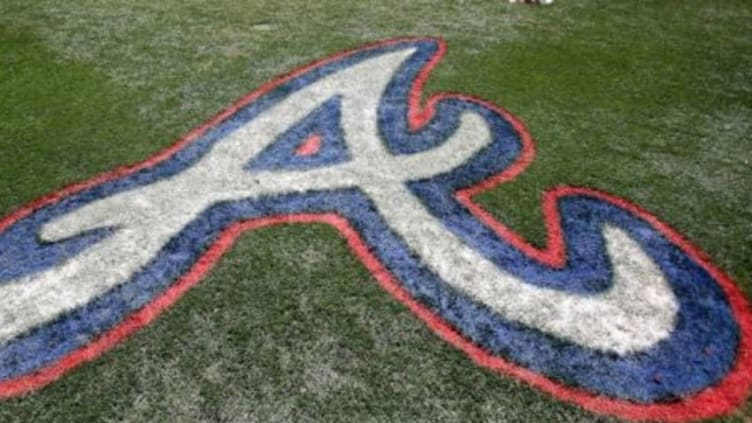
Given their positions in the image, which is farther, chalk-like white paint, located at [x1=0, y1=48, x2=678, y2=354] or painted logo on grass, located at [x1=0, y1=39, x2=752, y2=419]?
chalk-like white paint, located at [x1=0, y1=48, x2=678, y2=354]

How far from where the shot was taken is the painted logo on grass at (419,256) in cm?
396

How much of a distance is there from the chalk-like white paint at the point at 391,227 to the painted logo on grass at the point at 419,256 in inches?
0.5

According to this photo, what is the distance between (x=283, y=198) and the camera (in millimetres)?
5090

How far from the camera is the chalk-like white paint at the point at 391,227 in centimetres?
421

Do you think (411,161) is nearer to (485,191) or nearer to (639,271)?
(485,191)

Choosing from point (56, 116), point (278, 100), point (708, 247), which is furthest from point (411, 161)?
point (56, 116)

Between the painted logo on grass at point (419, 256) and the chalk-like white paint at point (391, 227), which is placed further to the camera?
the chalk-like white paint at point (391, 227)

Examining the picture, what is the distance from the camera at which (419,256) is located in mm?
4637

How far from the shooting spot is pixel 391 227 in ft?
15.9

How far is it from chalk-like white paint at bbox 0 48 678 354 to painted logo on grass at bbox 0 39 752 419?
1 cm

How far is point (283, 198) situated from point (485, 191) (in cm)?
140

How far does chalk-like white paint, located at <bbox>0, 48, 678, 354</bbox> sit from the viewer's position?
4.21 m

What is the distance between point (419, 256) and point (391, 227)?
33 centimetres

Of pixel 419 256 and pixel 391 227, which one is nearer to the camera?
pixel 419 256
